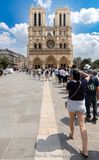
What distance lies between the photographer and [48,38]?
111m

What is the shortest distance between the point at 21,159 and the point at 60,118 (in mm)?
4290

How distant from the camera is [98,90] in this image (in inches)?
366

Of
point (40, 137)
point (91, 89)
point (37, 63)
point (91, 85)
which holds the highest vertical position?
point (91, 85)

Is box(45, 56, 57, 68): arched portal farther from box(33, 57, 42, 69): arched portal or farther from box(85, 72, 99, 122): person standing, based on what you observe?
box(85, 72, 99, 122): person standing

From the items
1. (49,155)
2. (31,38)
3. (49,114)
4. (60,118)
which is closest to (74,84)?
(49,155)

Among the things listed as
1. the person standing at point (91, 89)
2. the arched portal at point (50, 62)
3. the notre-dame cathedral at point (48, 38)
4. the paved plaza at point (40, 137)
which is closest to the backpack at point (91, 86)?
the person standing at point (91, 89)

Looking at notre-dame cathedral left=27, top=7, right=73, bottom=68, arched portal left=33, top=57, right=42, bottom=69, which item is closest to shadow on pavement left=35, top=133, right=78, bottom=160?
notre-dame cathedral left=27, top=7, right=73, bottom=68

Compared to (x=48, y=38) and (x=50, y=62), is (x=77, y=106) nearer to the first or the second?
(x=48, y=38)

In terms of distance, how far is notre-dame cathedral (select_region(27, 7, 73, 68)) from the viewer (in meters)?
109

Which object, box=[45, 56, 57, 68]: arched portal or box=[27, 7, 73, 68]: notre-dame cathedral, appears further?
box=[45, 56, 57, 68]: arched portal

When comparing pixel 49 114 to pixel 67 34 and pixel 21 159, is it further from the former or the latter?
pixel 67 34

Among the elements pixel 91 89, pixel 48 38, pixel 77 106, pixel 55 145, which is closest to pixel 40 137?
pixel 55 145

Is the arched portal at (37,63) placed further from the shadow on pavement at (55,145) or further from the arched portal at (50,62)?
the shadow on pavement at (55,145)

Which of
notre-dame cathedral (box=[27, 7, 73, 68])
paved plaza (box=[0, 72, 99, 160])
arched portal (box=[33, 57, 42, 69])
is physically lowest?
paved plaza (box=[0, 72, 99, 160])
